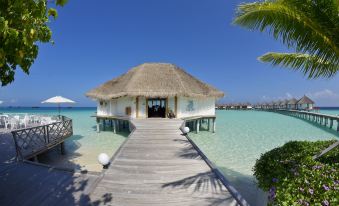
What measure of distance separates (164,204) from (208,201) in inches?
33.2

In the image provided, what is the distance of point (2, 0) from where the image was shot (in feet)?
7.06

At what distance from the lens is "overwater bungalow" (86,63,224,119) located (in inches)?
705

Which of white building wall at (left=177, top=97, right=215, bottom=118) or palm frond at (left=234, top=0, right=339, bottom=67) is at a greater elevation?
palm frond at (left=234, top=0, right=339, bottom=67)

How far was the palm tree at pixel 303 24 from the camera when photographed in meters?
3.67

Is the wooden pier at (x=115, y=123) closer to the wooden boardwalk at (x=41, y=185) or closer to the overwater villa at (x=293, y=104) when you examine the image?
the wooden boardwalk at (x=41, y=185)

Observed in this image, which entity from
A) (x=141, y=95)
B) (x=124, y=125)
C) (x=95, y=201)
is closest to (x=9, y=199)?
(x=95, y=201)

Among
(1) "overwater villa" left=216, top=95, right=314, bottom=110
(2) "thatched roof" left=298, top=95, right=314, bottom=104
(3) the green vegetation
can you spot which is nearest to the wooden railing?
(3) the green vegetation

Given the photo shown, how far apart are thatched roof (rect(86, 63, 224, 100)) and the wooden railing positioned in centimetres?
686

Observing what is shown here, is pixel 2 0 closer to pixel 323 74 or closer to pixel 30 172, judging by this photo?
pixel 30 172

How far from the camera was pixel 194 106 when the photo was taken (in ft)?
64.7

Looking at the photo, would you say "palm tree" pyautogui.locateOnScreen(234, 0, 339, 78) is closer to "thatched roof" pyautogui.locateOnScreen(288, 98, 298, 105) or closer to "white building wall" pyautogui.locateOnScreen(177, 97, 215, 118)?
"white building wall" pyautogui.locateOnScreen(177, 97, 215, 118)

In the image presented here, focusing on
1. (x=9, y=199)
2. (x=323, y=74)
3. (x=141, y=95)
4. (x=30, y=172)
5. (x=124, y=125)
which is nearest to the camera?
(x=9, y=199)

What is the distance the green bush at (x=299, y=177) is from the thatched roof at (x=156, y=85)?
493 inches

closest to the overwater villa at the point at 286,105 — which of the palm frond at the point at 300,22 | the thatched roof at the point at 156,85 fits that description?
the thatched roof at the point at 156,85
